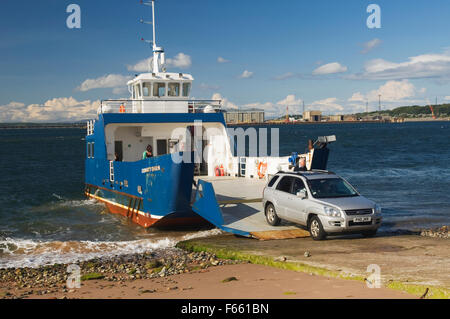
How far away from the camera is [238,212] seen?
1609 centimetres

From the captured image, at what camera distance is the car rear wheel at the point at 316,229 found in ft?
43.0

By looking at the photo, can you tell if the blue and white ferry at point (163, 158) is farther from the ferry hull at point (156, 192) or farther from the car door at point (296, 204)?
the car door at point (296, 204)

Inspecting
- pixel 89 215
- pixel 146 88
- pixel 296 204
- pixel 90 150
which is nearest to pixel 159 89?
pixel 146 88

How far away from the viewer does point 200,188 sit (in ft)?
52.3

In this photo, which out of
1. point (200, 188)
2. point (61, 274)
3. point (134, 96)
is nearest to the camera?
point (61, 274)

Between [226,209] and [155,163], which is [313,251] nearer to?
[226,209]

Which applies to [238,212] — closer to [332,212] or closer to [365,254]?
[332,212]

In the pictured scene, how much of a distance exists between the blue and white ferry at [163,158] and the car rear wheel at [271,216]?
1.35m

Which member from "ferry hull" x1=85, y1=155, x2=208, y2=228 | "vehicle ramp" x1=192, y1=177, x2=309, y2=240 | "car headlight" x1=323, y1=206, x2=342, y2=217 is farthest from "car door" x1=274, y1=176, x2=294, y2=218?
"ferry hull" x1=85, y1=155, x2=208, y2=228

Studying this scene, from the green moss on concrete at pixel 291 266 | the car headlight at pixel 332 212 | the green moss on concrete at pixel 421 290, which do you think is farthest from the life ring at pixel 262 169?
the green moss on concrete at pixel 421 290

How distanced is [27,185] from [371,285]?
3367 cm

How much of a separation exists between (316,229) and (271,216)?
6.34 feet
